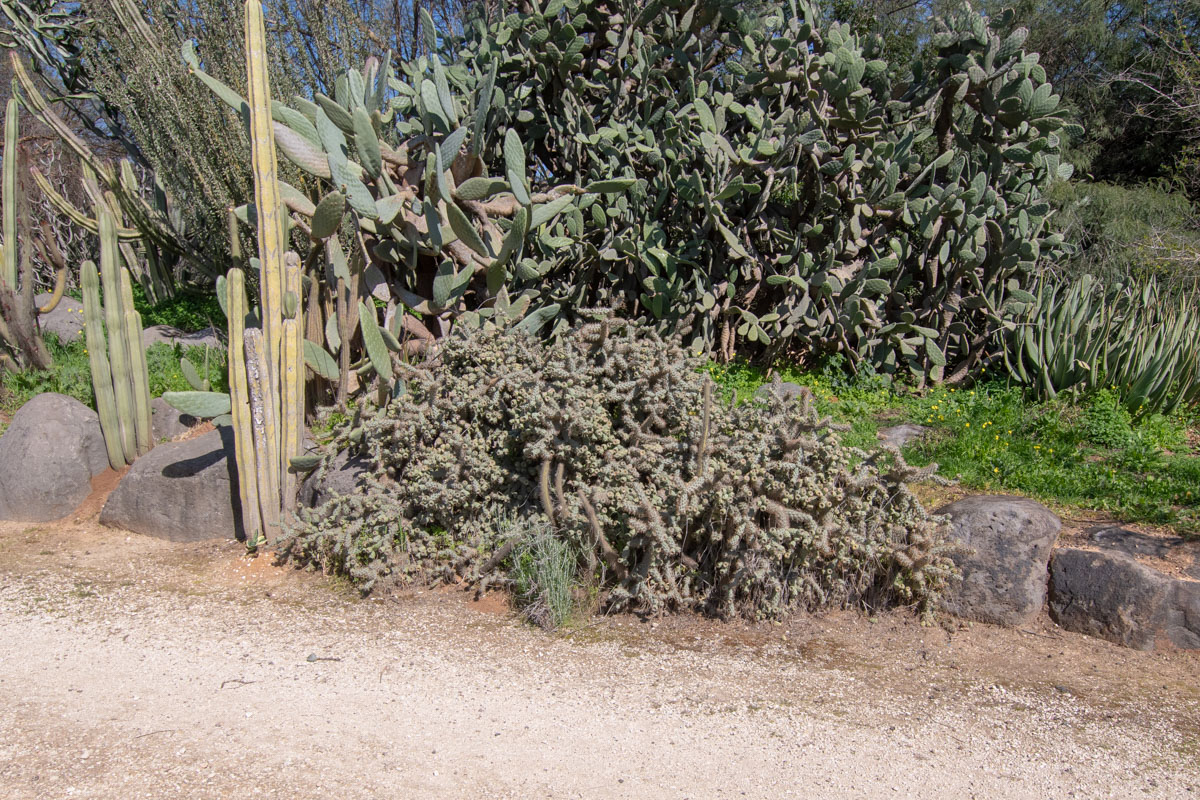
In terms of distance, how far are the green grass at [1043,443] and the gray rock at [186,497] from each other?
324cm

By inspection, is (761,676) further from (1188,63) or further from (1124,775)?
(1188,63)

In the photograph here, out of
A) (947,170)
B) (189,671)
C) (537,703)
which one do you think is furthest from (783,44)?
(189,671)

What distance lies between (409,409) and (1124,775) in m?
3.44

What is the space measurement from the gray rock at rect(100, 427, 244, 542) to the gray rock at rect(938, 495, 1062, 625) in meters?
3.84

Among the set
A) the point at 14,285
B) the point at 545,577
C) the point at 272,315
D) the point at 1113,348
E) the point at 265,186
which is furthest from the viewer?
the point at 14,285

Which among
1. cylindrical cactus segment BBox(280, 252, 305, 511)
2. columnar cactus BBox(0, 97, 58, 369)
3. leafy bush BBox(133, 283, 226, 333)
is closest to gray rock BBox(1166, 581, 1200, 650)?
cylindrical cactus segment BBox(280, 252, 305, 511)

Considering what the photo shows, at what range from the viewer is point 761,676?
11.1 feet

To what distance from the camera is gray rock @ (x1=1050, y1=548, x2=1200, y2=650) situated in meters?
3.62

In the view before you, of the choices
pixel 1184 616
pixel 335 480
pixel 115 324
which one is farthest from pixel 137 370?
pixel 1184 616

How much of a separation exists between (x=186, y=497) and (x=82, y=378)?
7.20 feet

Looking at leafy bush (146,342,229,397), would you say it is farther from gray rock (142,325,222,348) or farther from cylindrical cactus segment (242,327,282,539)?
cylindrical cactus segment (242,327,282,539)

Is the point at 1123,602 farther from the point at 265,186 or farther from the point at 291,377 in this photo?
the point at 265,186

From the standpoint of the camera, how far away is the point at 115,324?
5.27 m

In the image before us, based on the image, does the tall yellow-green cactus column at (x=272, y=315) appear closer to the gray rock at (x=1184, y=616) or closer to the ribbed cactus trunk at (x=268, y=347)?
the ribbed cactus trunk at (x=268, y=347)
